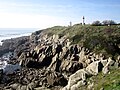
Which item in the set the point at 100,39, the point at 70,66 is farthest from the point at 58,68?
the point at 100,39

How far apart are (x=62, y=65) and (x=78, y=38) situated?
37.8 ft

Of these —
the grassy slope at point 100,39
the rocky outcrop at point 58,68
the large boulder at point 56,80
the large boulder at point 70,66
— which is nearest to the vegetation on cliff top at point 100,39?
the grassy slope at point 100,39

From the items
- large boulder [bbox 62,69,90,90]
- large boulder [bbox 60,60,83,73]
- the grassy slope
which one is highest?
the grassy slope

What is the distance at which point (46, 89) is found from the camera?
35031mm

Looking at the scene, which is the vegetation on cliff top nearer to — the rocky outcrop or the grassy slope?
the grassy slope

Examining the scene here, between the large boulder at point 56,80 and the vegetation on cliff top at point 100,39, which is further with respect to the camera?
the vegetation on cliff top at point 100,39

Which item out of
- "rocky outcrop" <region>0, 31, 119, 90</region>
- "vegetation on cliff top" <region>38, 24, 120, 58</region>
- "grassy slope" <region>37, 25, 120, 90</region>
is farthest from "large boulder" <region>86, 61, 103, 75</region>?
"vegetation on cliff top" <region>38, 24, 120, 58</region>

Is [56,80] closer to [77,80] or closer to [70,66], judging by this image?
[77,80]

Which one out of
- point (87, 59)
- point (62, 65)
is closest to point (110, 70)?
point (87, 59)

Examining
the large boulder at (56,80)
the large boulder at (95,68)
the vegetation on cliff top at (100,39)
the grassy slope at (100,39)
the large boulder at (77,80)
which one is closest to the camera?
the large boulder at (77,80)

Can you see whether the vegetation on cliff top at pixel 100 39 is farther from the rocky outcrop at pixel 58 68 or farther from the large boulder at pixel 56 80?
the large boulder at pixel 56 80

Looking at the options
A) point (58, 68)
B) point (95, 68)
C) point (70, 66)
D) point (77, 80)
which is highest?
point (95, 68)

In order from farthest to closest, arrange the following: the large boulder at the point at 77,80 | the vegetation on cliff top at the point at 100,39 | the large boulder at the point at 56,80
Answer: the vegetation on cliff top at the point at 100,39, the large boulder at the point at 56,80, the large boulder at the point at 77,80

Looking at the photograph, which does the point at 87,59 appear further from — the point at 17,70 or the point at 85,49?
the point at 17,70
